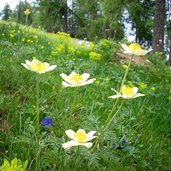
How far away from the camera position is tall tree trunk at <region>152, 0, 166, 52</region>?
11.5m

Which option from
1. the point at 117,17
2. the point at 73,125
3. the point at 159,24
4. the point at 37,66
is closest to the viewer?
the point at 37,66

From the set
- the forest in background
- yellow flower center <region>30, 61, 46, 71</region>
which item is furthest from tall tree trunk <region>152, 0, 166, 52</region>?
yellow flower center <region>30, 61, 46, 71</region>

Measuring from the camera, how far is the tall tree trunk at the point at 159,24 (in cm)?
1150

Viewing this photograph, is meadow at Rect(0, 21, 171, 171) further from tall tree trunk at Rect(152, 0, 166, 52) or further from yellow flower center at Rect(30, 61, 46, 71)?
tall tree trunk at Rect(152, 0, 166, 52)

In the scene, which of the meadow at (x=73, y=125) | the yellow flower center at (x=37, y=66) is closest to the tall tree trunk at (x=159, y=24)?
the meadow at (x=73, y=125)

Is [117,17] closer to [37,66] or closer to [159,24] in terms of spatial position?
[159,24]

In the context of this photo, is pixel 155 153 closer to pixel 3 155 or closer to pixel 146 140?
pixel 146 140

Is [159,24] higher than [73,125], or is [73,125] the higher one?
[159,24]

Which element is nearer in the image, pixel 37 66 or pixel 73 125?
pixel 37 66

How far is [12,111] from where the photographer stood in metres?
2.36

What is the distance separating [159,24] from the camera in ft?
38.4

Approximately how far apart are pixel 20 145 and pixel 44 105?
2.66ft

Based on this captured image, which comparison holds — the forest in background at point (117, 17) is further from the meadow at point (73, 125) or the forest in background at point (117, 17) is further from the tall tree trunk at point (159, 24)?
the meadow at point (73, 125)

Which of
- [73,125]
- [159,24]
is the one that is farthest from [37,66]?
[159,24]
